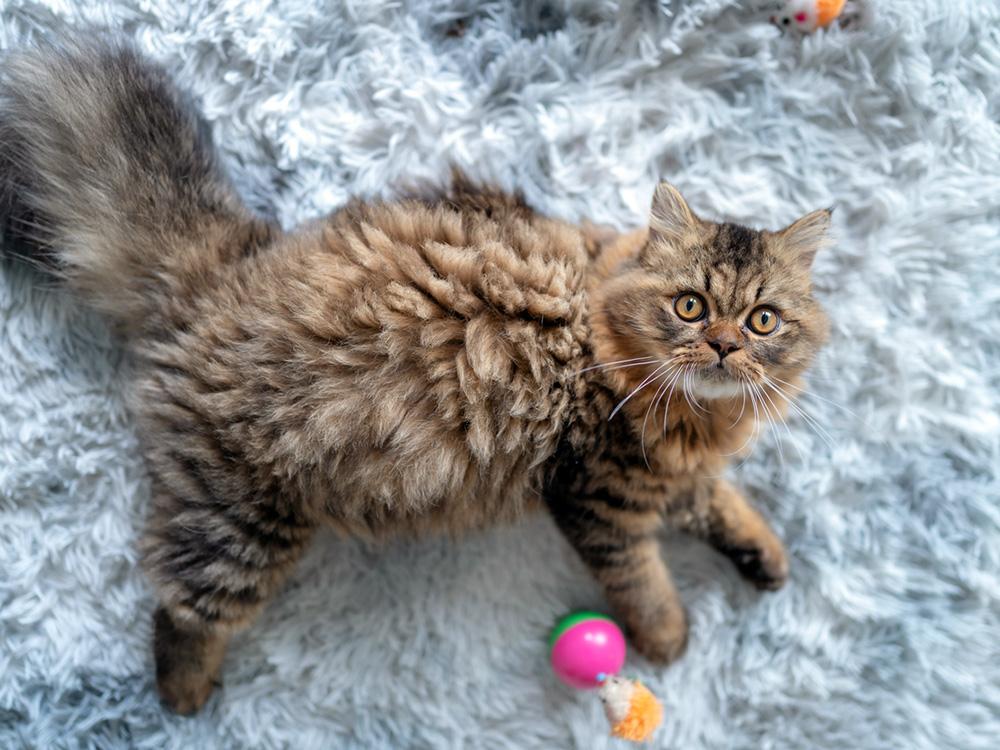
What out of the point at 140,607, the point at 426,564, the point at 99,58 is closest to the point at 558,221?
the point at 426,564

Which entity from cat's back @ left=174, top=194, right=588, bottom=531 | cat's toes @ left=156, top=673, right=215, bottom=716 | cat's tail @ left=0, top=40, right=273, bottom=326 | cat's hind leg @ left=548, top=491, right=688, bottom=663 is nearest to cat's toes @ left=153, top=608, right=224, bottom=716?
cat's toes @ left=156, top=673, right=215, bottom=716

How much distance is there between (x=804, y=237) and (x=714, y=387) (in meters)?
0.29

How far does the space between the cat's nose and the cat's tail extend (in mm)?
741

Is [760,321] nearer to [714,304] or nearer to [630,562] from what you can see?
[714,304]

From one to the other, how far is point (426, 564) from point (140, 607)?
541 mm

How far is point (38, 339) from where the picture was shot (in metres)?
1.36

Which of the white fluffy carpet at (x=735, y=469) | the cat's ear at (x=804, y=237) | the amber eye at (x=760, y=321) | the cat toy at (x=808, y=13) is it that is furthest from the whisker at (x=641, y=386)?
the cat toy at (x=808, y=13)

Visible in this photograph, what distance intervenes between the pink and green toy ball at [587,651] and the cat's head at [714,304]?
0.51 metres

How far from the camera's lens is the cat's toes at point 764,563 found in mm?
1399

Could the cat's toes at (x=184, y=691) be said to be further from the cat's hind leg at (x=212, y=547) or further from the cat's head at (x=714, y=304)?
the cat's head at (x=714, y=304)

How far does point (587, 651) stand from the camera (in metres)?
1.32

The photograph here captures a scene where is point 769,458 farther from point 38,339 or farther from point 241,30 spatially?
point 38,339

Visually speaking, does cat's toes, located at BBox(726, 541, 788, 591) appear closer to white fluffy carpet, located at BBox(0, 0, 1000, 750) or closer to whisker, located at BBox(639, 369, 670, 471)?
white fluffy carpet, located at BBox(0, 0, 1000, 750)

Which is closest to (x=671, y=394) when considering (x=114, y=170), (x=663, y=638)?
(x=663, y=638)
